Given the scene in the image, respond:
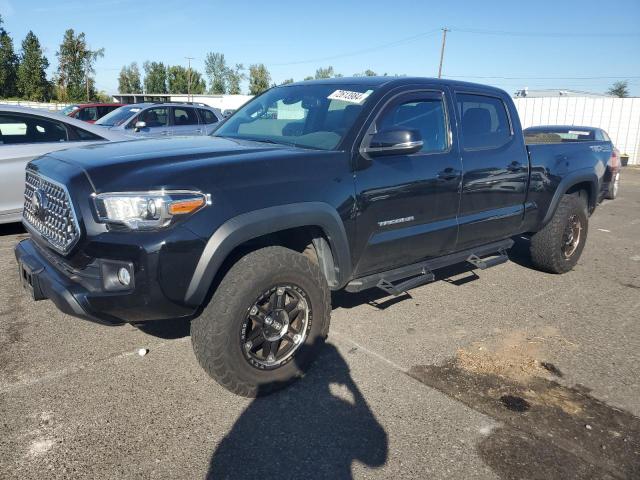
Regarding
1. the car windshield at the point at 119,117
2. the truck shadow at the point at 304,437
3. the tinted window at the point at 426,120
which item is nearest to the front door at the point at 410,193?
the tinted window at the point at 426,120

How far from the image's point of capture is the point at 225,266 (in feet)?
9.91

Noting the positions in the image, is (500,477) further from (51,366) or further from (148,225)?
(51,366)

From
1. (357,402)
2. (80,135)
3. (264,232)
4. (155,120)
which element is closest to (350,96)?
(264,232)

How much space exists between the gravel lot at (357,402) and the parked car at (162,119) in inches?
285

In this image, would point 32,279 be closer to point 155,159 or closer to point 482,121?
point 155,159

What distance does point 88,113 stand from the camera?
1548 centimetres

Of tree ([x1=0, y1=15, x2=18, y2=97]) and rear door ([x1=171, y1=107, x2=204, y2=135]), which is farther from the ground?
tree ([x1=0, y1=15, x2=18, y2=97])

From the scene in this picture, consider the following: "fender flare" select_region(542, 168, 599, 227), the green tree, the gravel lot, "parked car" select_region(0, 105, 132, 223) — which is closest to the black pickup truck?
the gravel lot

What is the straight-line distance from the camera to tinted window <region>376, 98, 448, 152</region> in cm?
379

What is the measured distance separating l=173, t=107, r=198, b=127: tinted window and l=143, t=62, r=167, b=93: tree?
9043cm

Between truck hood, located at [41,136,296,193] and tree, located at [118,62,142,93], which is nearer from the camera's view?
truck hood, located at [41,136,296,193]

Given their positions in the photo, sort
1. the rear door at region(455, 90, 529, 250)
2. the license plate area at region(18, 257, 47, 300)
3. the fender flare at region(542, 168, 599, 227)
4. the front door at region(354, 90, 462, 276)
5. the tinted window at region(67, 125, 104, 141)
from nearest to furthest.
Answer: the license plate area at region(18, 257, 47, 300)
the front door at region(354, 90, 462, 276)
the rear door at region(455, 90, 529, 250)
the fender flare at region(542, 168, 599, 227)
the tinted window at region(67, 125, 104, 141)

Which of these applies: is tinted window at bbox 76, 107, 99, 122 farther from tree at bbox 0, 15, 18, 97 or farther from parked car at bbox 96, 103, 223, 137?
tree at bbox 0, 15, 18, 97

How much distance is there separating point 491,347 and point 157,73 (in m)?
102
